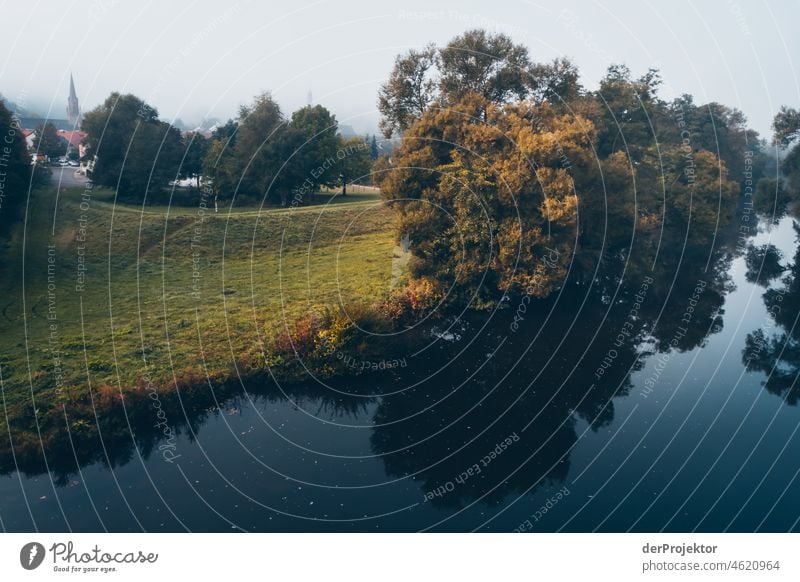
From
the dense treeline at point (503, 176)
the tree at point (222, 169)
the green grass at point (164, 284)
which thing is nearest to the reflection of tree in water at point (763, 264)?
the dense treeline at point (503, 176)

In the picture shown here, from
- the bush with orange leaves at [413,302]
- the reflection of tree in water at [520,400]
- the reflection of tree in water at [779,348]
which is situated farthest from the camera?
the bush with orange leaves at [413,302]

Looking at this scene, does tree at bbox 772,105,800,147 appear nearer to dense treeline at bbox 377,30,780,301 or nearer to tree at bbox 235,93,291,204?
dense treeline at bbox 377,30,780,301

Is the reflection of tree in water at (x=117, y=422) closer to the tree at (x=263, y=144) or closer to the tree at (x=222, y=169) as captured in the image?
the tree at (x=263, y=144)

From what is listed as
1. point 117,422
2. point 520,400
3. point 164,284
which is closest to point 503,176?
point 520,400

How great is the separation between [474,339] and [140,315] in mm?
17346

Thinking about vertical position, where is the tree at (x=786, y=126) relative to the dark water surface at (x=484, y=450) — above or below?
above

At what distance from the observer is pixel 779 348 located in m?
32.6

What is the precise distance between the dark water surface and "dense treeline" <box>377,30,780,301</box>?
183 inches

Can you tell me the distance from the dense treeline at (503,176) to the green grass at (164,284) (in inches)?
230

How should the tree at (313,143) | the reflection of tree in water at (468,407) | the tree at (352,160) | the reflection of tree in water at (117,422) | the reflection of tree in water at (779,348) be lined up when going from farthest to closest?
1. the tree at (352,160)
2. the tree at (313,143)
3. the reflection of tree in water at (779,348)
4. the reflection of tree in water at (468,407)
5. the reflection of tree in water at (117,422)

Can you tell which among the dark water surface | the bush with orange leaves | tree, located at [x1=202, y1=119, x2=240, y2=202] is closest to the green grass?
the bush with orange leaves

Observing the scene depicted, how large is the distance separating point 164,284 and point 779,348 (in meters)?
34.6

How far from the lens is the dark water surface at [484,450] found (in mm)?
18062

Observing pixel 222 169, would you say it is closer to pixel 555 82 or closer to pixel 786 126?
pixel 555 82
